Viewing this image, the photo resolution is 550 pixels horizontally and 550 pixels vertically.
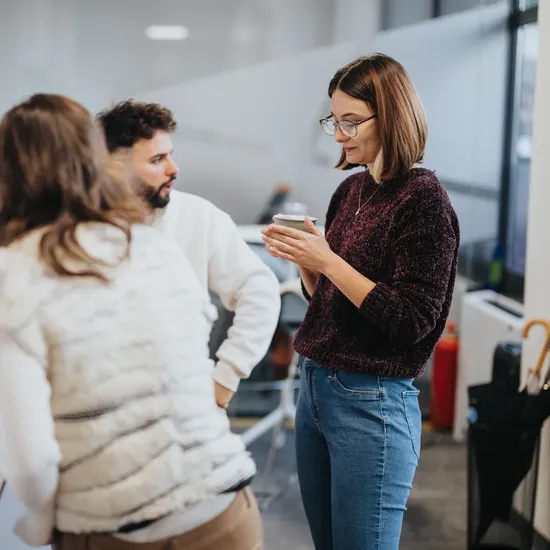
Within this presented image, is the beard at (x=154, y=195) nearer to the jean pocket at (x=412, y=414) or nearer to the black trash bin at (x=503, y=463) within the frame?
the jean pocket at (x=412, y=414)

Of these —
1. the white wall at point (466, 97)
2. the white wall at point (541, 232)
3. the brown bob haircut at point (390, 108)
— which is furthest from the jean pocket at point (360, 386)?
the white wall at point (466, 97)

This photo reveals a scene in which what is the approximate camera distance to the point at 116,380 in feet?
3.36

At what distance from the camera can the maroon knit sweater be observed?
1388 mm

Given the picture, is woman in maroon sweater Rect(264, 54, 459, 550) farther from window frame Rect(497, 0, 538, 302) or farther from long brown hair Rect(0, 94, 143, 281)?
window frame Rect(497, 0, 538, 302)

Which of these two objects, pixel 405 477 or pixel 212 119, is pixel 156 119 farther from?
pixel 212 119

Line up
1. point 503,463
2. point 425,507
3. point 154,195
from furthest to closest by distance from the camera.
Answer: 1. point 425,507
2. point 503,463
3. point 154,195

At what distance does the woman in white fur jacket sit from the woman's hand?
37 centimetres

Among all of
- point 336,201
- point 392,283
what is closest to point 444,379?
point 336,201

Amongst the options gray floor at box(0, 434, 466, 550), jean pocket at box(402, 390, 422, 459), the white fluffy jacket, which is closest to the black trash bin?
gray floor at box(0, 434, 466, 550)

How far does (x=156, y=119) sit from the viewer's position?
5.29 feet

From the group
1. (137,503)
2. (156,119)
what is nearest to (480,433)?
(156,119)

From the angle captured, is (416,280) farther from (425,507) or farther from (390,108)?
(425,507)

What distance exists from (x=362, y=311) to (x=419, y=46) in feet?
6.74

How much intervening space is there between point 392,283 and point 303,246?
0.17 metres
